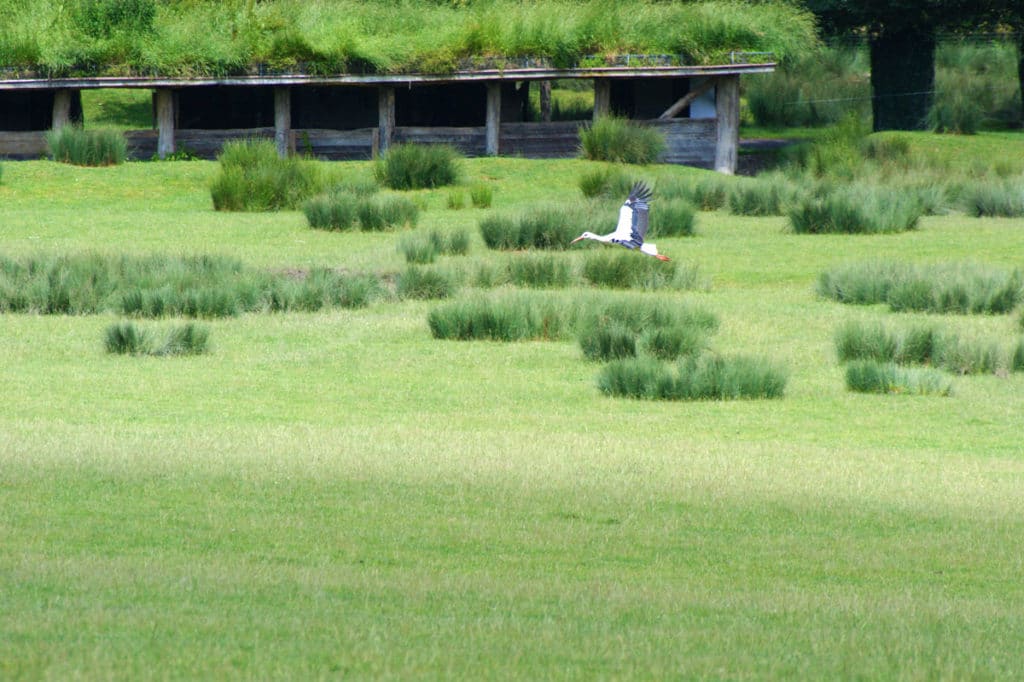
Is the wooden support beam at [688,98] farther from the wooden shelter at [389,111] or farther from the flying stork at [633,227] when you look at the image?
the flying stork at [633,227]

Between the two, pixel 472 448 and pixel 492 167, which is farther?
pixel 492 167

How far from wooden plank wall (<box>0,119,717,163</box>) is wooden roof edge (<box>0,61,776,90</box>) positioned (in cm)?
144

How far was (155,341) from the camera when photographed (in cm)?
1545

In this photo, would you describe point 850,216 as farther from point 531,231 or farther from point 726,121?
point 726,121

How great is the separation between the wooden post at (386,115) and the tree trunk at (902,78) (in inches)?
542

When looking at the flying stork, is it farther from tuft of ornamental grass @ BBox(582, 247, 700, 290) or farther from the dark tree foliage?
the dark tree foliage

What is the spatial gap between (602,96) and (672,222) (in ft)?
35.1

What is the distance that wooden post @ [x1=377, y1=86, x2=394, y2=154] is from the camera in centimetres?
3475

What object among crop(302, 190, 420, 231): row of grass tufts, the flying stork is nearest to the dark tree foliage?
crop(302, 190, 420, 231): row of grass tufts

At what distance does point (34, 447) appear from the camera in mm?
9891

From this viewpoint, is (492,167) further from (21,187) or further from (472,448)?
(472,448)

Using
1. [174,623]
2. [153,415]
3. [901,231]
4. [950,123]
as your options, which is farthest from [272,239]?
[950,123]

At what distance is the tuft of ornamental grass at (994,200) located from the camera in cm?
2847

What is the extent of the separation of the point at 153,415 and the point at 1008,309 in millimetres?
10357
